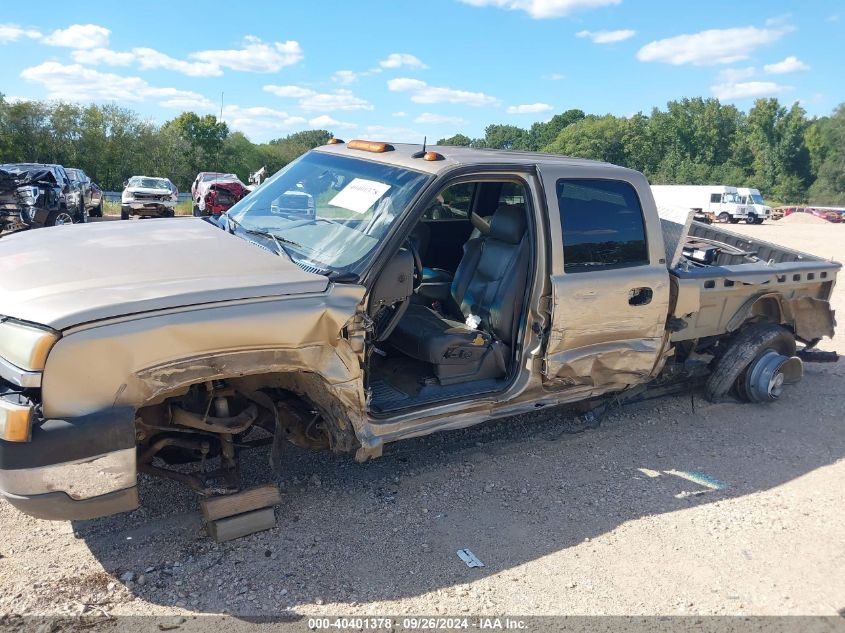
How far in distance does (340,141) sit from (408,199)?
1527 millimetres

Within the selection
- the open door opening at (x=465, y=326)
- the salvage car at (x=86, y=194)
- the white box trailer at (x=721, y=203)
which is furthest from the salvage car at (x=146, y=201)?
the white box trailer at (x=721, y=203)

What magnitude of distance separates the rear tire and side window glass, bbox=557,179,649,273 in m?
1.70

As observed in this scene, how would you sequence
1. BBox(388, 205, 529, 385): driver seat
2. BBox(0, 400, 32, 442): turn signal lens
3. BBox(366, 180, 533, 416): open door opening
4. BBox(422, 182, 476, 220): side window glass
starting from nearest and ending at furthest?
1. BBox(0, 400, 32, 442): turn signal lens
2. BBox(366, 180, 533, 416): open door opening
3. BBox(388, 205, 529, 385): driver seat
4. BBox(422, 182, 476, 220): side window glass

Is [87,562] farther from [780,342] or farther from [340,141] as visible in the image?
[780,342]

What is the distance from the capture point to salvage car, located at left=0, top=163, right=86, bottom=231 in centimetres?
1472

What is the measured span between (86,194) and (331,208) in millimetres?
19556

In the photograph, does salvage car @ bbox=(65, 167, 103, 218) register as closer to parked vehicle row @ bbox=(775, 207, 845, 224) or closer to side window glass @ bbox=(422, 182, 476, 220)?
side window glass @ bbox=(422, 182, 476, 220)

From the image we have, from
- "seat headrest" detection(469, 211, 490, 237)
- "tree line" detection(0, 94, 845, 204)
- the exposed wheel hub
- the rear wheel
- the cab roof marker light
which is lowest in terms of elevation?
the exposed wheel hub

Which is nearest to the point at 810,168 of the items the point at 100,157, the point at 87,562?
the point at 100,157

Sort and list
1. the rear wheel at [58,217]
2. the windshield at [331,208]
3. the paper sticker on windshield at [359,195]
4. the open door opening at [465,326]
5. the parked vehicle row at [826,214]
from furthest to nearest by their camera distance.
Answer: the parked vehicle row at [826,214]
the rear wheel at [58,217]
the open door opening at [465,326]
the paper sticker on windshield at [359,195]
the windshield at [331,208]

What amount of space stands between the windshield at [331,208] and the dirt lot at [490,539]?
141cm

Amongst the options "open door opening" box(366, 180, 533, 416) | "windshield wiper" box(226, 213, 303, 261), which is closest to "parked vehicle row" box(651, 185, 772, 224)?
"open door opening" box(366, 180, 533, 416)

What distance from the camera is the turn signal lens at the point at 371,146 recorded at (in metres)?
4.29

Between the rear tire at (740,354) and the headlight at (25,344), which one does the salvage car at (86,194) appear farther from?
the rear tire at (740,354)
